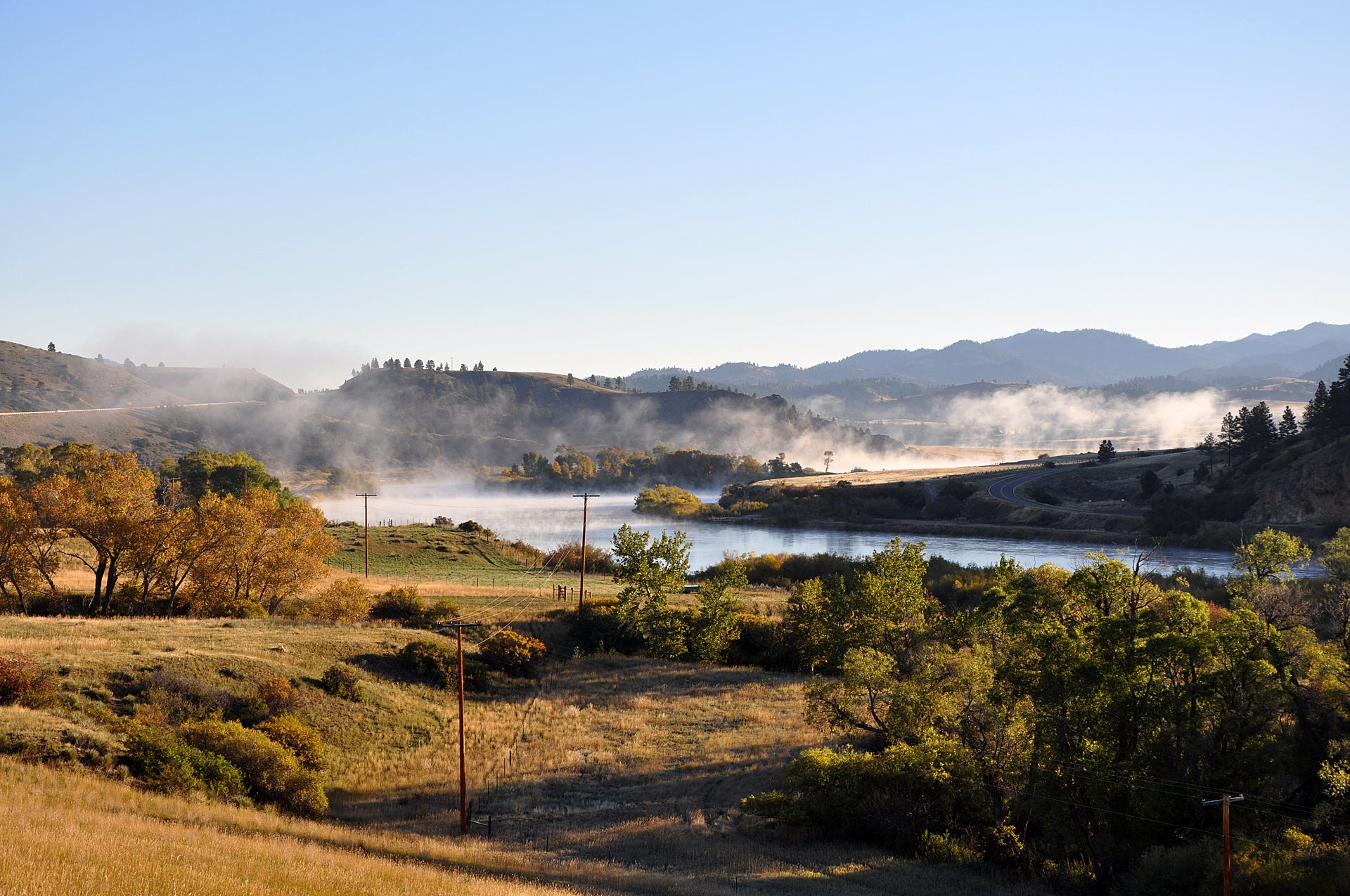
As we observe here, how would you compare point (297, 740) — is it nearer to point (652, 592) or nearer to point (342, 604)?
point (342, 604)

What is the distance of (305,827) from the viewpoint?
29.2 m

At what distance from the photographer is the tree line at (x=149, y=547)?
56.0 metres

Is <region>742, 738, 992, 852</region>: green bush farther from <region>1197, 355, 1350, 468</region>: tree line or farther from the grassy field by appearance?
<region>1197, 355, 1350, 468</region>: tree line

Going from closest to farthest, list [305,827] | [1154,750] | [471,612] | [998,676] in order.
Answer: [305,827], [1154,750], [998,676], [471,612]

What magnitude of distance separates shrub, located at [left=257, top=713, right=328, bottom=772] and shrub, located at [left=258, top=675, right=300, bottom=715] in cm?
201

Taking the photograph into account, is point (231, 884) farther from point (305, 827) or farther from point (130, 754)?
point (130, 754)

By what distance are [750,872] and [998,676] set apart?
1309cm

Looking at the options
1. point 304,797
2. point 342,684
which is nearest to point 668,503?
point 342,684

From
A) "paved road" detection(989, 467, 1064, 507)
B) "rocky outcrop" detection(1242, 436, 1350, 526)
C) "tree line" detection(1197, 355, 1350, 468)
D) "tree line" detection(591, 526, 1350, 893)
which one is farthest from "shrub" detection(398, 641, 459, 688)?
"paved road" detection(989, 467, 1064, 507)


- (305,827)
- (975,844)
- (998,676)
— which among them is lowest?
(975,844)

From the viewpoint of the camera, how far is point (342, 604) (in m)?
64.2

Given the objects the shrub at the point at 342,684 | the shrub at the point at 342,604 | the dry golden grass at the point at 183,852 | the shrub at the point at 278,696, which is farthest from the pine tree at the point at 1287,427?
the dry golden grass at the point at 183,852

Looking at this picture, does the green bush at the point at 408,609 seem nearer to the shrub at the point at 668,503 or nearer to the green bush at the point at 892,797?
the green bush at the point at 892,797

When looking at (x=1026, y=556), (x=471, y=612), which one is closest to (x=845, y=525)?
(x=1026, y=556)
